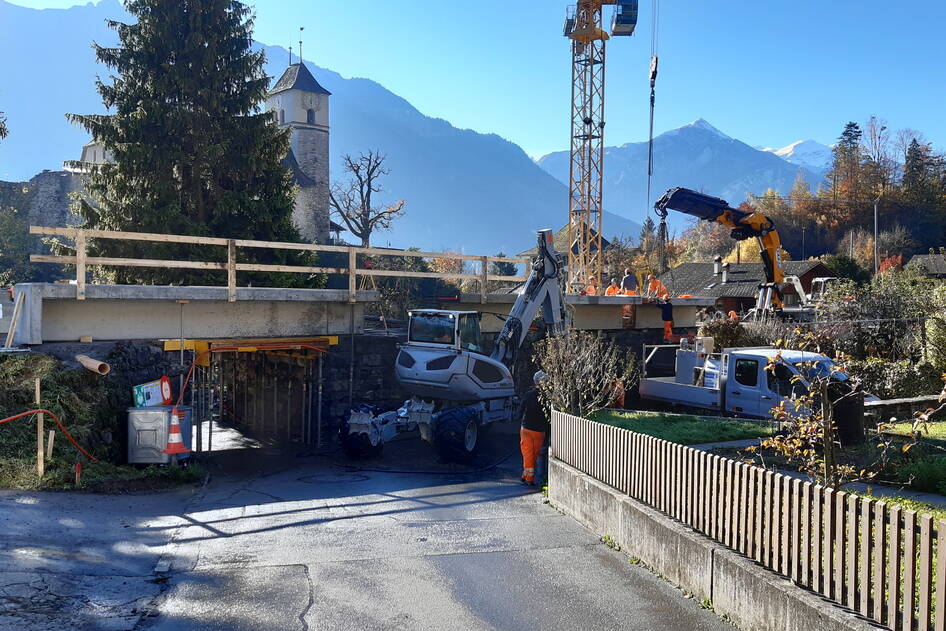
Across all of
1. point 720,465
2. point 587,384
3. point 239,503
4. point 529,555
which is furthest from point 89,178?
point 720,465

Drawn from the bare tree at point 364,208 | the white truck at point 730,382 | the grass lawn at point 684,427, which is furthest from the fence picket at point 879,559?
the bare tree at point 364,208

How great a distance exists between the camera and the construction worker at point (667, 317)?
1030 inches

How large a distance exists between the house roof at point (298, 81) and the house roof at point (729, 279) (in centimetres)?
3903

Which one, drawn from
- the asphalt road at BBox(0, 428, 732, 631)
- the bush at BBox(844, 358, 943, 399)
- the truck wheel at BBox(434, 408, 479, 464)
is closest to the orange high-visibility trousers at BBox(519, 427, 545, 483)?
the asphalt road at BBox(0, 428, 732, 631)

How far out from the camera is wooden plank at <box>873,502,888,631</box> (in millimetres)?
5531

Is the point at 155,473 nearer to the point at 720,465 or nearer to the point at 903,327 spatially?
the point at 720,465

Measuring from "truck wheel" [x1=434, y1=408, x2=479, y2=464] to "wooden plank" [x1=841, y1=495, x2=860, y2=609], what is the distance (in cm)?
1005

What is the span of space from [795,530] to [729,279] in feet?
178

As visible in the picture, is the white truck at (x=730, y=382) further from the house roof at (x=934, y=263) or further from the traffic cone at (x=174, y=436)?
the house roof at (x=934, y=263)

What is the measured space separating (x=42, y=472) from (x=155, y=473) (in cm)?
203

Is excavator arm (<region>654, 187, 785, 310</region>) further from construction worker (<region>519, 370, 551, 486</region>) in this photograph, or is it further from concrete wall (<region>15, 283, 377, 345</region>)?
construction worker (<region>519, 370, 551, 486</region>)

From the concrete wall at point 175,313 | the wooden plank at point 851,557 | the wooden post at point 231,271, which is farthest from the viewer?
the wooden post at point 231,271

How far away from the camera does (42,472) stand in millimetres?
11352

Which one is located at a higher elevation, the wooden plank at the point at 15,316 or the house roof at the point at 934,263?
the house roof at the point at 934,263
